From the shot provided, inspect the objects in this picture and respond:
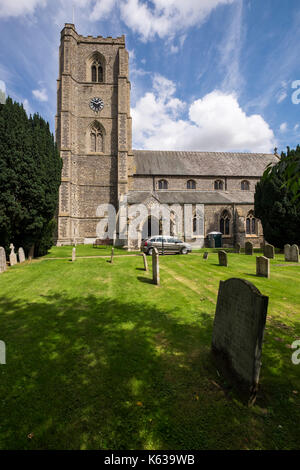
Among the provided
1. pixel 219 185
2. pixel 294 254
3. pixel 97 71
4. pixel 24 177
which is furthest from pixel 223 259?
pixel 97 71

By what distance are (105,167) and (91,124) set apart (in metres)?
5.86

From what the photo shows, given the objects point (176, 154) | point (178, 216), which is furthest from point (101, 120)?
point (178, 216)

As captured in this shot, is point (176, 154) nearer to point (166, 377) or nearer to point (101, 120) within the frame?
point (101, 120)

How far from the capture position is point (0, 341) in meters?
3.96

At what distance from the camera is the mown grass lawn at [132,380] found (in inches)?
88.6

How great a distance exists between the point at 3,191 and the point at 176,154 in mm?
26080

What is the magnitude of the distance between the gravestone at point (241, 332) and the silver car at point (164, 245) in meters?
13.3

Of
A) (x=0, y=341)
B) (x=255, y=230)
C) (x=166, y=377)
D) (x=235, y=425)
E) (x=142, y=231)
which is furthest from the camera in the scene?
(x=255, y=230)

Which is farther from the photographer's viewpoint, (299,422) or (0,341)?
(0,341)

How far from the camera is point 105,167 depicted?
26.2 meters

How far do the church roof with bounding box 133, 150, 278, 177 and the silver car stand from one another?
45.8 ft

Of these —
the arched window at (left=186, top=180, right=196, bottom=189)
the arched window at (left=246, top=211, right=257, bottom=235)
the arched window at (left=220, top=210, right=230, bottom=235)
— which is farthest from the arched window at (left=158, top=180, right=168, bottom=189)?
the arched window at (left=246, top=211, right=257, bottom=235)

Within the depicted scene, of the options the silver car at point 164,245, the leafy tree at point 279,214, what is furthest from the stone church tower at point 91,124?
the leafy tree at point 279,214

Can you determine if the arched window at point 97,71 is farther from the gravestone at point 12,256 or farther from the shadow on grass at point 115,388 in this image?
the shadow on grass at point 115,388
